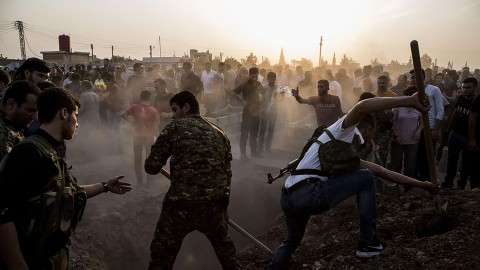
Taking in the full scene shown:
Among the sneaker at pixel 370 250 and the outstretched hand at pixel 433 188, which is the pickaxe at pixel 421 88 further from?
the sneaker at pixel 370 250

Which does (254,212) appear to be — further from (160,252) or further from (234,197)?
(160,252)

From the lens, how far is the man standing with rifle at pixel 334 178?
3.47 meters

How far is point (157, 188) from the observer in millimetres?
7645

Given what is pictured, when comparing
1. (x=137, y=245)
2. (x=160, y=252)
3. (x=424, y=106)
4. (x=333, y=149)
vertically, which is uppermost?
(x=424, y=106)

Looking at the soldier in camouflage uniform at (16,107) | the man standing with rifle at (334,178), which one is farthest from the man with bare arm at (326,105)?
the soldier in camouflage uniform at (16,107)

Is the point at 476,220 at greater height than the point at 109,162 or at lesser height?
greater

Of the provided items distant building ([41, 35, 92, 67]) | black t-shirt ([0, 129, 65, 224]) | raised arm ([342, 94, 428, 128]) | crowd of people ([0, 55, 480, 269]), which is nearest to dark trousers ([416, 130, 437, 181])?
crowd of people ([0, 55, 480, 269])

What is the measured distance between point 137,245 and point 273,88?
17.8 ft

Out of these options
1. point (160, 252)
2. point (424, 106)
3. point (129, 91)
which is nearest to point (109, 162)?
point (129, 91)

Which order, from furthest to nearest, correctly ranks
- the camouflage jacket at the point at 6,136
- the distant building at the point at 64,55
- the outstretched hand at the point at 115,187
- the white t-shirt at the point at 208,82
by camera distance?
the distant building at the point at 64,55, the white t-shirt at the point at 208,82, the outstretched hand at the point at 115,187, the camouflage jacket at the point at 6,136

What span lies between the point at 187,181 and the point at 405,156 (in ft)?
15.2

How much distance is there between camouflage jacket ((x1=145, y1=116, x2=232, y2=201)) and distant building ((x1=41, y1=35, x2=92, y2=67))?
115 ft

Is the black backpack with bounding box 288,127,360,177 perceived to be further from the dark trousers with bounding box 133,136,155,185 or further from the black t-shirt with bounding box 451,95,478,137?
the dark trousers with bounding box 133,136,155,185

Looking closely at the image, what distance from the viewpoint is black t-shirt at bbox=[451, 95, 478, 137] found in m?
6.51
